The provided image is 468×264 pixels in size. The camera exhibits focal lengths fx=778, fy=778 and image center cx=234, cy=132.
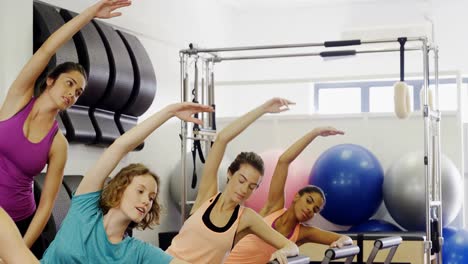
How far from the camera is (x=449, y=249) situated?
5887 millimetres

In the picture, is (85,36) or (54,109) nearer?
(54,109)

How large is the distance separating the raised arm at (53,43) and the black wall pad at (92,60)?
1.55 meters

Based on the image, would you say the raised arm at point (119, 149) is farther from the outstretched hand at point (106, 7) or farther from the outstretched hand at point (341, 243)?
the outstretched hand at point (341, 243)

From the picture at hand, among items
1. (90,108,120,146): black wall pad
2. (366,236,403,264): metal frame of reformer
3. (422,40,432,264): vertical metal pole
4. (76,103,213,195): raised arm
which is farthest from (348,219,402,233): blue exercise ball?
(76,103,213,195): raised arm

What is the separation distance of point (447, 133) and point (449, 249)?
1.00 m

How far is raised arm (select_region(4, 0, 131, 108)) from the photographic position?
9.95 ft

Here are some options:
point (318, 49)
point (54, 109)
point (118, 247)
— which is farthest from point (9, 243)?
point (318, 49)

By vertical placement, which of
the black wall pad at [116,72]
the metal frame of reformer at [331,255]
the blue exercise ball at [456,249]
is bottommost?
the blue exercise ball at [456,249]

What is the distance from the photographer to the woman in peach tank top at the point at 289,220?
12.6 feet

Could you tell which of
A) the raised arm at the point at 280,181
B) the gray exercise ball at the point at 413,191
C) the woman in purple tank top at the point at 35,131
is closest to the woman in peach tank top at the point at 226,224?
the woman in purple tank top at the point at 35,131

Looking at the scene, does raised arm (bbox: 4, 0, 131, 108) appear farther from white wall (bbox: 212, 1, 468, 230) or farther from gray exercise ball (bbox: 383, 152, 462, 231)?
white wall (bbox: 212, 1, 468, 230)

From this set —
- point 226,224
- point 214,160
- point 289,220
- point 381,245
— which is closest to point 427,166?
point 381,245

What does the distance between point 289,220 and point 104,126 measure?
167 cm

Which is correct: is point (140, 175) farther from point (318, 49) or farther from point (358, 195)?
point (318, 49)
